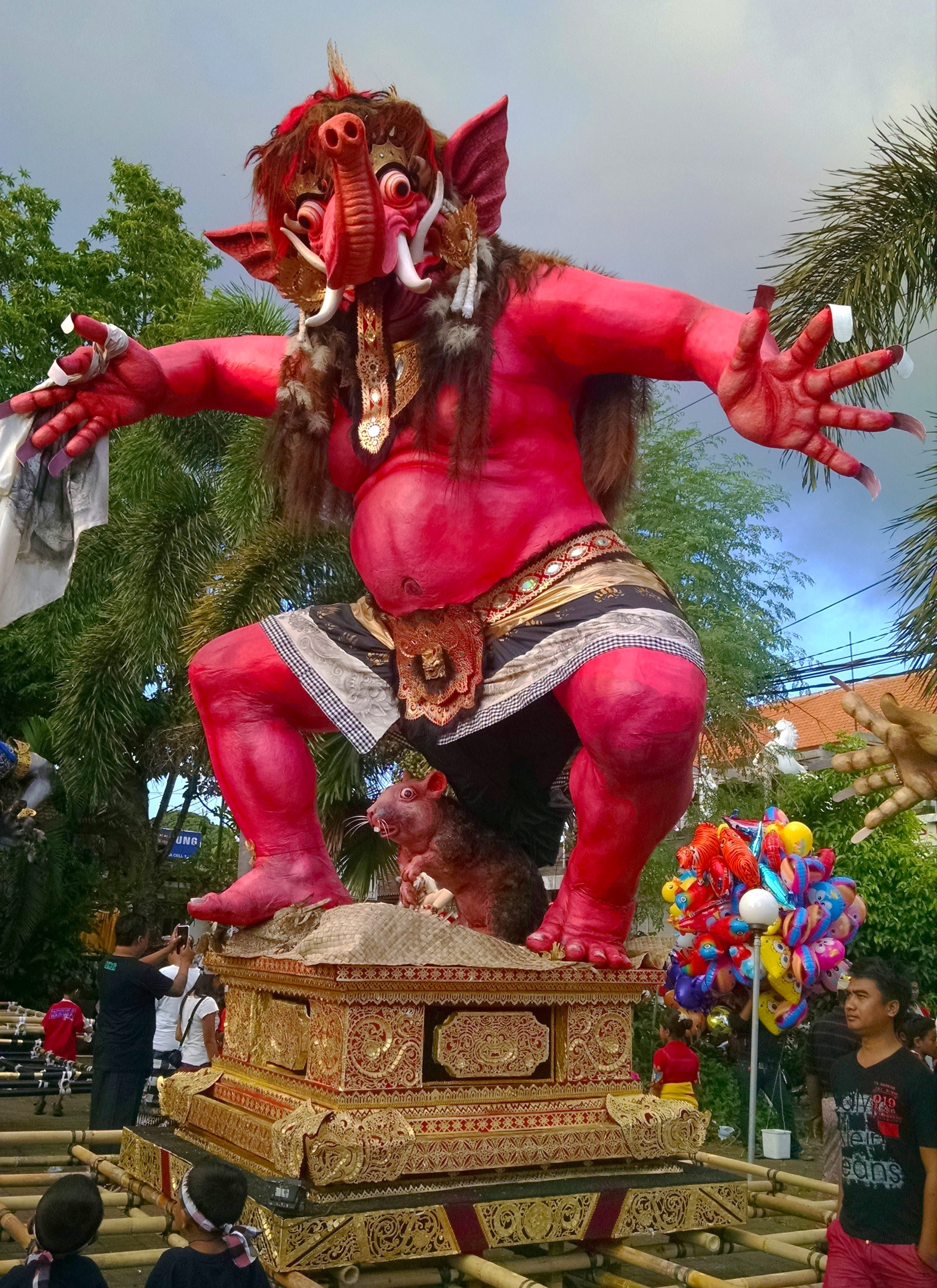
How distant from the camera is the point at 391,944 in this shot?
2850 mm

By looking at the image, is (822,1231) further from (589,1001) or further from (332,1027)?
(332,1027)

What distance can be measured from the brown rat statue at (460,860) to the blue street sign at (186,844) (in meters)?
12.9

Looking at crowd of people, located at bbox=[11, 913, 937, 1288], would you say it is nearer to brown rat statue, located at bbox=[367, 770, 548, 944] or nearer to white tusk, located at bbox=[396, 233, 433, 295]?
brown rat statue, located at bbox=[367, 770, 548, 944]

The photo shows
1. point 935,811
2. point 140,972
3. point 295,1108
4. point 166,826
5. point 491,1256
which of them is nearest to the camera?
point 295,1108

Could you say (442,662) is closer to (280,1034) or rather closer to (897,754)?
(280,1034)

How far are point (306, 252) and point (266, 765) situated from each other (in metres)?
1.42

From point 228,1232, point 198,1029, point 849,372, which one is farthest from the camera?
point 198,1029

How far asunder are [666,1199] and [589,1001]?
19.8 inches

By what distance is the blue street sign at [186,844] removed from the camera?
1615 cm

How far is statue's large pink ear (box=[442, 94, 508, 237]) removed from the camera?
3.26 meters

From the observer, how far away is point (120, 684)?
10531mm

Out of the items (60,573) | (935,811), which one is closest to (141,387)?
(60,573)

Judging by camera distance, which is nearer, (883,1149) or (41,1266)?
(41,1266)

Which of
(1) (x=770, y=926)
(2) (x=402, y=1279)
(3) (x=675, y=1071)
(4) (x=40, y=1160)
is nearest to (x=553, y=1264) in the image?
(2) (x=402, y=1279)
